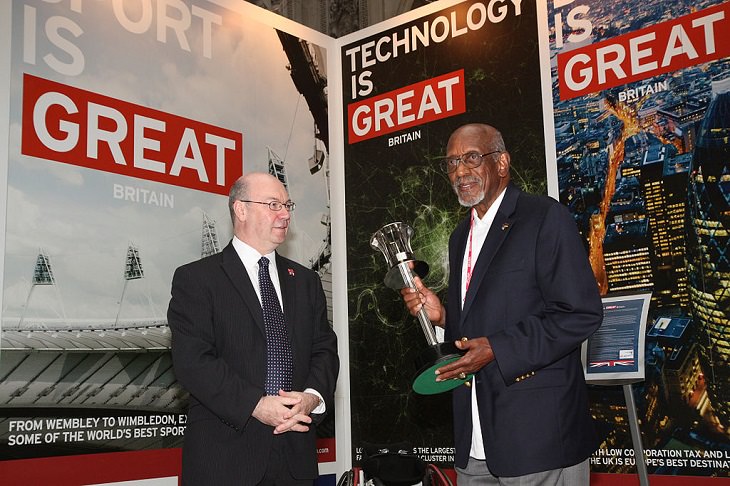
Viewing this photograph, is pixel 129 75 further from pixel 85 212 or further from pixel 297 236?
pixel 297 236

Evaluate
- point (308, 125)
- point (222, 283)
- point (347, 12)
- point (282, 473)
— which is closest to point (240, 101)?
point (308, 125)

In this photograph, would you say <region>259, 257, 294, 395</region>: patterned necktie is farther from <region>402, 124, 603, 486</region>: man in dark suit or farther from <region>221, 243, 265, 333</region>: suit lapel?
<region>402, 124, 603, 486</region>: man in dark suit

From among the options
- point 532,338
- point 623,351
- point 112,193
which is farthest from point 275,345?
point 112,193

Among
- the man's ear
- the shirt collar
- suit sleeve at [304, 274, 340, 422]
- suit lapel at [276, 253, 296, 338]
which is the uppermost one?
the man's ear

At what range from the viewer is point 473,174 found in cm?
261

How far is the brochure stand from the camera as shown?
356 centimetres

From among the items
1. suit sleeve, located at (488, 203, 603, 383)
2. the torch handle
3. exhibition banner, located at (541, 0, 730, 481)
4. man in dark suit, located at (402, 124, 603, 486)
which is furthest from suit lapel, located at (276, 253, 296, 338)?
exhibition banner, located at (541, 0, 730, 481)

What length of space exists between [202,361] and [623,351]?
2.08 metres

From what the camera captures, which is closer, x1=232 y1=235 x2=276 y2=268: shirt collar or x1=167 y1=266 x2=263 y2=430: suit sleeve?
x1=167 y1=266 x2=263 y2=430: suit sleeve

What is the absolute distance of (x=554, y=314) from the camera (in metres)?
2.25

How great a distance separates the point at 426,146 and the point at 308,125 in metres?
1.02

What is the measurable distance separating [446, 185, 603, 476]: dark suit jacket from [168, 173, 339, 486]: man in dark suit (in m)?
0.65

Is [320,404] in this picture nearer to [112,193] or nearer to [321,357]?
[321,357]

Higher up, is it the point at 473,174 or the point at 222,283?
the point at 473,174
